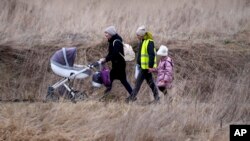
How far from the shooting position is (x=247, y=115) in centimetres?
1048

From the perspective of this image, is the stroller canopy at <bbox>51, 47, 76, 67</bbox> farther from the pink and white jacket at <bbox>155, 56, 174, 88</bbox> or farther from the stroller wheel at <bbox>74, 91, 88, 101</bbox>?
the pink and white jacket at <bbox>155, 56, 174, 88</bbox>

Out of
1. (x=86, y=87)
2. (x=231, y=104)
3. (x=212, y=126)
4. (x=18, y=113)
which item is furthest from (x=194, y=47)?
(x=18, y=113)

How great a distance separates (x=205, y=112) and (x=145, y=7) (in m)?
8.17

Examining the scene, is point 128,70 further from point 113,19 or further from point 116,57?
point 116,57

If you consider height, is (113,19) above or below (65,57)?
above

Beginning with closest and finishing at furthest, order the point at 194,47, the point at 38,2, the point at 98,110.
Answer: the point at 98,110, the point at 194,47, the point at 38,2

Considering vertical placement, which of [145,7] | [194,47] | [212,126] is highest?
[145,7]

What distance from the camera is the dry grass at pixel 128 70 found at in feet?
29.4

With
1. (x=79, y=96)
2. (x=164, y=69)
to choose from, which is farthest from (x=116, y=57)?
(x=79, y=96)

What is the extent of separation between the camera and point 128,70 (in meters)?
14.1

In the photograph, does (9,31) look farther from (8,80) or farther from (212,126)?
(212,126)

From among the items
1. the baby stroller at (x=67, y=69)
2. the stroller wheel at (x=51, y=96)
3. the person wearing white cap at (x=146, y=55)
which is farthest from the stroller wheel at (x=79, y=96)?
Answer: the person wearing white cap at (x=146, y=55)

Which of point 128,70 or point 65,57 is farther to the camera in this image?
point 128,70

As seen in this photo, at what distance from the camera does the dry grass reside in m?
8.96
